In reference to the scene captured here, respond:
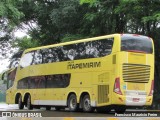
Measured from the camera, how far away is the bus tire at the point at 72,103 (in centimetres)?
2228

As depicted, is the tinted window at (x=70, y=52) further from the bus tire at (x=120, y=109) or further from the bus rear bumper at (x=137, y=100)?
the bus tire at (x=120, y=109)

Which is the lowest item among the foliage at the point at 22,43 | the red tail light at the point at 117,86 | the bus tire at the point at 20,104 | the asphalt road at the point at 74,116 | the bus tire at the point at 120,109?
the asphalt road at the point at 74,116

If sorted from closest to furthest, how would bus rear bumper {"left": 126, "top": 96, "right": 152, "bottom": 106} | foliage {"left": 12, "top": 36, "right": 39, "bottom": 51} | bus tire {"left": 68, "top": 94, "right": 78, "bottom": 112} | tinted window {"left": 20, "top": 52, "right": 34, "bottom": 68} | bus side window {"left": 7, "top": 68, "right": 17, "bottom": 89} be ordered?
bus rear bumper {"left": 126, "top": 96, "right": 152, "bottom": 106}
bus tire {"left": 68, "top": 94, "right": 78, "bottom": 112}
tinted window {"left": 20, "top": 52, "right": 34, "bottom": 68}
bus side window {"left": 7, "top": 68, "right": 17, "bottom": 89}
foliage {"left": 12, "top": 36, "right": 39, "bottom": 51}

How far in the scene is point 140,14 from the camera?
2764 cm

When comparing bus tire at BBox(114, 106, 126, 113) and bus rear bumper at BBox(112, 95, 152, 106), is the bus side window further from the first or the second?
bus rear bumper at BBox(112, 95, 152, 106)

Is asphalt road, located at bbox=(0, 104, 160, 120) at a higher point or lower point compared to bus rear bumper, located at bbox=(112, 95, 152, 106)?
lower

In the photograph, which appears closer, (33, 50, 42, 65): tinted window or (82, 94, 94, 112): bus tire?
(82, 94, 94, 112): bus tire

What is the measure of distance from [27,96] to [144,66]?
932cm

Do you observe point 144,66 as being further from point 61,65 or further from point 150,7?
point 150,7

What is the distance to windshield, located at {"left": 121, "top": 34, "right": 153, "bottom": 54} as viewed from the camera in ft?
65.8

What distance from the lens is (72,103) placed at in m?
22.7

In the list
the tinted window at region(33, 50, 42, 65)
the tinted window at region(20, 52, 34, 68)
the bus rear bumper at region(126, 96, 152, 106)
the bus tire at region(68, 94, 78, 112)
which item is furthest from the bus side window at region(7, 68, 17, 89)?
the bus rear bumper at region(126, 96, 152, 106)

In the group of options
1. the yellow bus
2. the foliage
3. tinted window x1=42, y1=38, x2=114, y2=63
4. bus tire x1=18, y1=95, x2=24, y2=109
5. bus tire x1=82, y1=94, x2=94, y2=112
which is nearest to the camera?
the yellow bus

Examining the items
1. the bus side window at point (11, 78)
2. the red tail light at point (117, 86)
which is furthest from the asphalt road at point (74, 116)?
the bus side window at point (11, 78)
